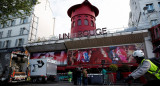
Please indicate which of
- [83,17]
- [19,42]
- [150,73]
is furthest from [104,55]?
[19,42]

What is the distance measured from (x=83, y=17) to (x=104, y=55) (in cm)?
945

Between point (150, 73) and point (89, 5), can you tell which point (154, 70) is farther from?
point (89, 5)

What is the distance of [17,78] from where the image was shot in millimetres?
10336

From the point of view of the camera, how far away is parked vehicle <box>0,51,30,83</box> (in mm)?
9852

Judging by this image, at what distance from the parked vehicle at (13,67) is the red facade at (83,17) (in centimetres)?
1276

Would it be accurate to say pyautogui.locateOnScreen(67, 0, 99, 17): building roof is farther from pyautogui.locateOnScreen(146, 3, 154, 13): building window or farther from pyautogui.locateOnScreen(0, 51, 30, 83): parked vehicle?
pyautogui.locateOnScreen(0, 51, 30, 83): parked vehicle

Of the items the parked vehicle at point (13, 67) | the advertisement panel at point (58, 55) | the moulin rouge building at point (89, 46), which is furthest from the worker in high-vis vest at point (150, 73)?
the advertisement panel at point (58, 55)

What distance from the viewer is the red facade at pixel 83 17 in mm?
23294

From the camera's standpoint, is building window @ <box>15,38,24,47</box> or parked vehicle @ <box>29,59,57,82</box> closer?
parked vehicle @ <box>29,59,57,82</box>

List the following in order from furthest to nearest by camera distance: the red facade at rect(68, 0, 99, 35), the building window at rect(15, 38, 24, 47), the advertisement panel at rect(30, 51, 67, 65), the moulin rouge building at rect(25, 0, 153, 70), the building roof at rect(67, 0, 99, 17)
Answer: the building roof at rect(67, 0, 99, 17) → the building window at rect(15, 38, 24, 47) → the red facade at rect(68, 0, 99, 35) → the advertisement panel at rect(30, 51, 67, 65) → the moulin rouge building at rect(25, 0, 153, 70)

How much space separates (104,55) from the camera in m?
18.7

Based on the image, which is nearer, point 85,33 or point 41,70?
point 41,70

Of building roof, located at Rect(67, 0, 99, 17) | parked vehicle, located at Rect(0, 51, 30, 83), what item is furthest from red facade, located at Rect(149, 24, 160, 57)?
parked vehicle, located at Rect(0, 51, 30, 83)

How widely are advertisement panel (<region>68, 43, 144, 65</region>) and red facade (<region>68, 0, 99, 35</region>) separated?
5116 mm
